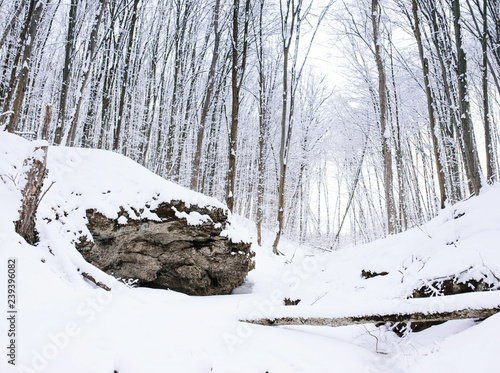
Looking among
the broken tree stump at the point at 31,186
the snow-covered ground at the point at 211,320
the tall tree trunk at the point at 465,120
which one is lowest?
the snow-covered ground at the point at 211,320

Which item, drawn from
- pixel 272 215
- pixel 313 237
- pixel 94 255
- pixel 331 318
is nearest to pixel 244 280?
pixel 94 255

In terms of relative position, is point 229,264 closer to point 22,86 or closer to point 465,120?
point 465,120

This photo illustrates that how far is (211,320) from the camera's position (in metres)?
2.40

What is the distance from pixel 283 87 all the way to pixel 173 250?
666cm

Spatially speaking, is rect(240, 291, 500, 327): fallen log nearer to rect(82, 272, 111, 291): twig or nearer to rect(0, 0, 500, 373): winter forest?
rect(0, 0, 500, 373): winter forest

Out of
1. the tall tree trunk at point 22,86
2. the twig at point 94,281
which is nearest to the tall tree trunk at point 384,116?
the twig at point 94,281

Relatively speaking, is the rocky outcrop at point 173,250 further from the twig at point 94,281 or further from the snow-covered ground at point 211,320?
the twig at point 94,281

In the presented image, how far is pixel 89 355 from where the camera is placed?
1484 mm

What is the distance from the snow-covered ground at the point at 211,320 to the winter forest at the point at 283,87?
1.50 meters

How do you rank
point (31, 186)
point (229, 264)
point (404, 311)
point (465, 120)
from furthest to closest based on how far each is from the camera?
point (229, 264) < point (465, 120) < point (31, 186) < point (404, 311)

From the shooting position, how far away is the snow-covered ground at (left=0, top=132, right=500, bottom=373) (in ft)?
5.11

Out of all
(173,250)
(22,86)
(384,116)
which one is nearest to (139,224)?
(173,250)

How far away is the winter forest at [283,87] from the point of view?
5445 mm

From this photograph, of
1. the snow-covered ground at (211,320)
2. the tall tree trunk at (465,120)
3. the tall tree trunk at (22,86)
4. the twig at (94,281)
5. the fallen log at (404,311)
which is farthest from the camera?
the tall tree trunk at (22,86)
